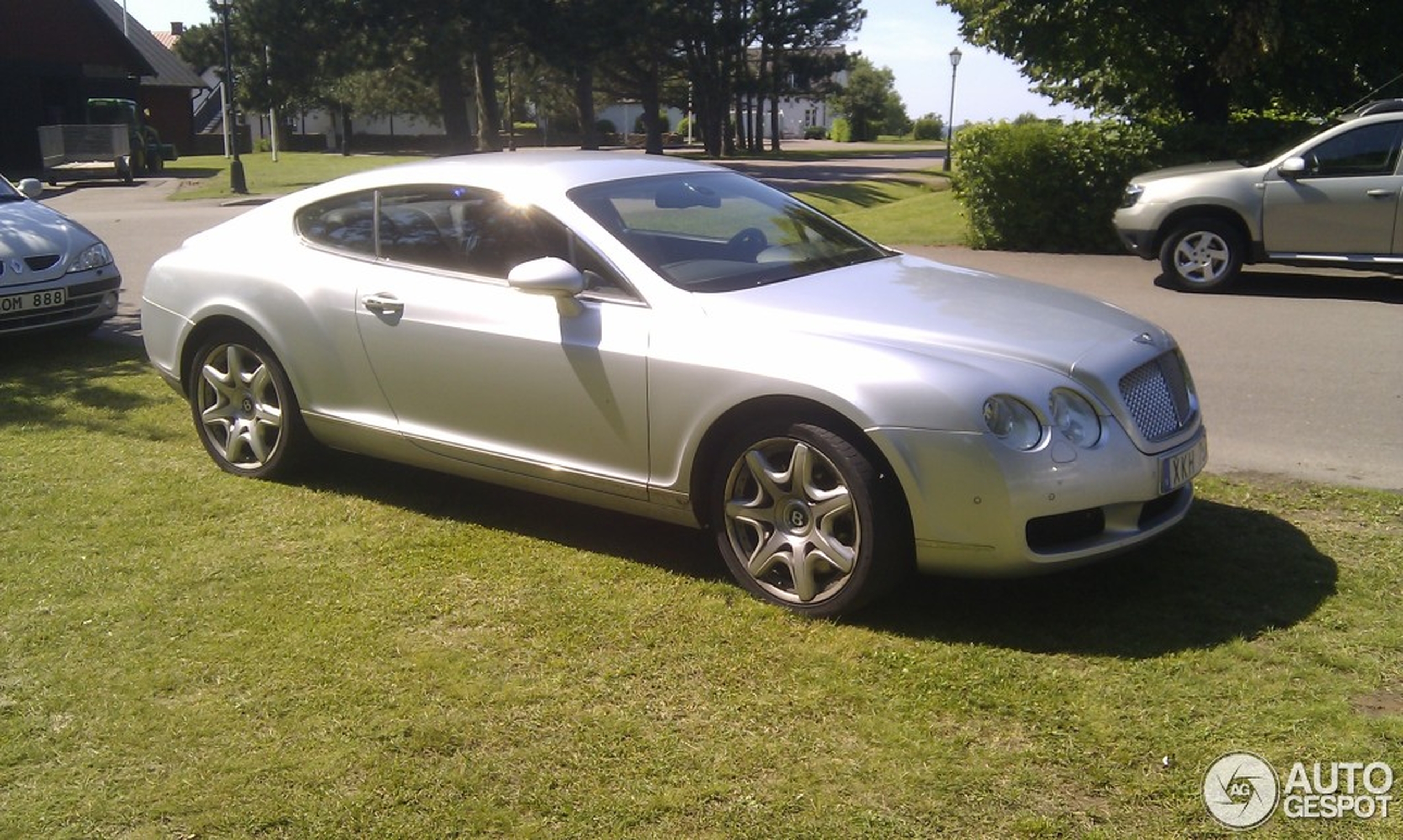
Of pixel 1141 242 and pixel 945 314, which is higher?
pixel 945 314

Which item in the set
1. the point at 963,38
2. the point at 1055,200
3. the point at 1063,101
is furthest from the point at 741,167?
the point at 1055,200

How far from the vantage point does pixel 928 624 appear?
4.67 m

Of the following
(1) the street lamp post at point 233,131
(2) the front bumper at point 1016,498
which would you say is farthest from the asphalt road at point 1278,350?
(1) the street lamp post at point 233,131

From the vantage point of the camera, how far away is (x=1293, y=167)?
485 inches

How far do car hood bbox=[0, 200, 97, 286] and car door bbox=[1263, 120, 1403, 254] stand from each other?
10.5m

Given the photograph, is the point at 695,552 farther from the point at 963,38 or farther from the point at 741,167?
the point at 741,167

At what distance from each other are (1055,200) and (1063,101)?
8553mm

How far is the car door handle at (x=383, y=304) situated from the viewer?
5.73m

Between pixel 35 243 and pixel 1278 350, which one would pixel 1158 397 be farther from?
pixel 35 243

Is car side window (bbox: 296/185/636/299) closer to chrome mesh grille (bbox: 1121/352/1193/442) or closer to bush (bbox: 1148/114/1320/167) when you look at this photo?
chrome mesh grille (bbox: 1121/352/1193/442)

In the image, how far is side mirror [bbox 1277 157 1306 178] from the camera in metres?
12.3

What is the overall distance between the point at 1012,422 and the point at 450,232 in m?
2.70

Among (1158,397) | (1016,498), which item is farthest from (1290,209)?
(1016,498)

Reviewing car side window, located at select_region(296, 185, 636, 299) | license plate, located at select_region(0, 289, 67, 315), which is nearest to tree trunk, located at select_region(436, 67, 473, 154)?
license plate, located at select_region(0, 289, 67, 315)
